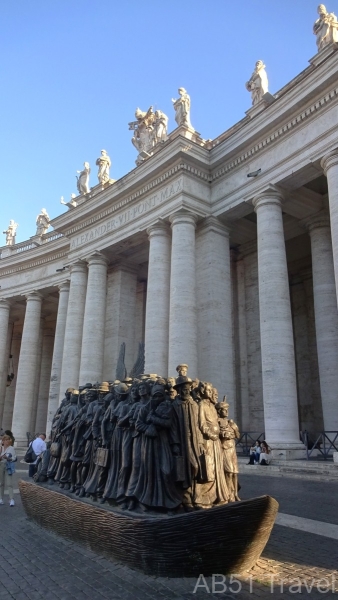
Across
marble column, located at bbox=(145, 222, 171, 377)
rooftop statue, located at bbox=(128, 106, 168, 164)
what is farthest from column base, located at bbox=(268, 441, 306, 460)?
rooftop statue, located at bbox=(128, 106, 168, 164)

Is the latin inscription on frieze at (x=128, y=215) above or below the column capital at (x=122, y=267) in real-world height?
above

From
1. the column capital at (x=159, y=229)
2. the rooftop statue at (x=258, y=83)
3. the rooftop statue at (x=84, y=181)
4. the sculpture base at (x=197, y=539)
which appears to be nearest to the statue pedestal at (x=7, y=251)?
the rooftop statue at (x=84, y=181)

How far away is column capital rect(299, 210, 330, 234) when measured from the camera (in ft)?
62.0

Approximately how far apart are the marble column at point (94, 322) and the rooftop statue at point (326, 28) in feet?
47.7

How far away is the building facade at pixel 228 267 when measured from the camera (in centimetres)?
1554

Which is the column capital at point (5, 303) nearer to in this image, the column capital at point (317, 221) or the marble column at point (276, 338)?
the marble column at point (276, 338)

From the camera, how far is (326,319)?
17.5m

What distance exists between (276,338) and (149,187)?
10.2 m

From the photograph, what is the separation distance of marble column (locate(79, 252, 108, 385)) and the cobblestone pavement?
1509 cm

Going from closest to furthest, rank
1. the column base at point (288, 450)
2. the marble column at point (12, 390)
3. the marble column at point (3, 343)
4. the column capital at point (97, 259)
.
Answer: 1. the column base at point (288, 450)
2. the column capital at point (97, 259)
3. the marble column at point (3, 343)
4. the marble column at point (12, 390)

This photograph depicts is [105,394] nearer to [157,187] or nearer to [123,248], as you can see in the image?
[157,187]

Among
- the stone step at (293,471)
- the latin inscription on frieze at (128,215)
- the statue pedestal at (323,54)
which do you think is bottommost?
the stone step at (293,471)

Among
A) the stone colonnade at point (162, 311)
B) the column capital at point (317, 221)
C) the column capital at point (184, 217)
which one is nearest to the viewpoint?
the stone colonnade at point (162, 311)

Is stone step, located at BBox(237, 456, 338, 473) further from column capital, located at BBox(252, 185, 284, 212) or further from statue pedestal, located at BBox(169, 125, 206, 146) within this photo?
statue pedestal, located at BBox(169, 125, 206, 146)
